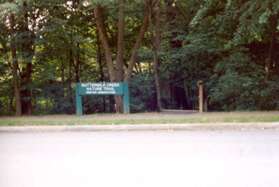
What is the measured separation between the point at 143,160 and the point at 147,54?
13073 mm

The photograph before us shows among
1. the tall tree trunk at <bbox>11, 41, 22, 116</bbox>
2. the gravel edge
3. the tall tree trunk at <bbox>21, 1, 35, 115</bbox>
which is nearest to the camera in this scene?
the gravel edge

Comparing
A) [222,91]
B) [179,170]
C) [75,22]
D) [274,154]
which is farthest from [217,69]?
[179,170]

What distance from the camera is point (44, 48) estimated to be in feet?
Answer: 61.3

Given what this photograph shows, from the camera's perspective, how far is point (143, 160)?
7637 mm

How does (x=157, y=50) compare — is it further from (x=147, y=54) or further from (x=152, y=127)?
(x=152, y=127)

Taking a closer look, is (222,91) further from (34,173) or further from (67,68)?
(34,173)

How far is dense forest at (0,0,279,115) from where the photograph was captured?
1738cm

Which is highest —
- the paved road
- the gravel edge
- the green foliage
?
the green foliage

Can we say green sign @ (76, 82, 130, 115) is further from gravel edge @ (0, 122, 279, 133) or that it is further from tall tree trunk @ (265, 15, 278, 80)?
tall tree trunk @ (265, 15, 278, 80)

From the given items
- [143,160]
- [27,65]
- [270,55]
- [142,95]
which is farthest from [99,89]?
[143,160]

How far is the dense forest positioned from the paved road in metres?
6.81

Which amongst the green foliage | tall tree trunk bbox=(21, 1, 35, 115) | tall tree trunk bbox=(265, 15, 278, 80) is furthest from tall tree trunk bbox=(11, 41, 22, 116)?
tall tree trunk bbox=(265, 15, 278, 80)

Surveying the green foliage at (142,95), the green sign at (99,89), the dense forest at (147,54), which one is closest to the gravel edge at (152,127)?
the green sign at (99,89)

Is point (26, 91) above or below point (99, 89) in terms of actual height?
above
